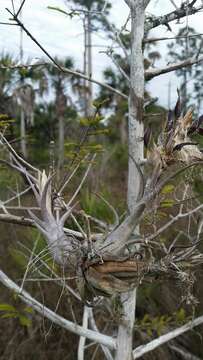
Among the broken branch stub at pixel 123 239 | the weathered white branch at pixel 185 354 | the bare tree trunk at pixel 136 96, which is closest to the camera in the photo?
the broken branch stub at pixel 123 239

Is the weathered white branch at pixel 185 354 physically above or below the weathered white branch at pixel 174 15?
below

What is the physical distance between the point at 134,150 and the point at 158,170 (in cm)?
57

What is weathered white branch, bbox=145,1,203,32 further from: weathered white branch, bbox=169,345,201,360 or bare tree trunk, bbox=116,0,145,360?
weathered white branch, bbox=169,345,201,360

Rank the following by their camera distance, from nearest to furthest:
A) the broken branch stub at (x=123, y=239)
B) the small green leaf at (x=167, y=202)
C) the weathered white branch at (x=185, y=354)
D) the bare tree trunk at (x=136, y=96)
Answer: the broken branch stub at (x=123, y=239)
the bare tree trunk at (x=136, y=96)
the small green leaf at (x=167, y=202)
the weathered white branch at (x=185, y=354)

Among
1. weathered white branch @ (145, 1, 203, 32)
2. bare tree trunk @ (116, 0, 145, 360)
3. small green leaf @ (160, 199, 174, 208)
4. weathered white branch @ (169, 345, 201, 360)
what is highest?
weathered white branch @ (145, 1, 203, 32)

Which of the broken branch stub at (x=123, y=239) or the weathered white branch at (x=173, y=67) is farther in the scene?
the weathered white branch at (x=173, y=67)

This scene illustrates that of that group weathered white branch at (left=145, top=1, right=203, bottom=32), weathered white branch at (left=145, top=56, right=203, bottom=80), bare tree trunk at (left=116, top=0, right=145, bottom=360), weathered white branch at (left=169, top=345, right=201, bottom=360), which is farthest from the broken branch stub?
weathered white branch at (left=169, top=345, right=201, bottom=360)

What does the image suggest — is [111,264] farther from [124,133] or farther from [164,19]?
[124,133]

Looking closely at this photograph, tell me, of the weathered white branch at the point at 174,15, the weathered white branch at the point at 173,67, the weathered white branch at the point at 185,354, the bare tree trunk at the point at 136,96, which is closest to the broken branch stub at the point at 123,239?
the bare tree trunk at the point at 136,96

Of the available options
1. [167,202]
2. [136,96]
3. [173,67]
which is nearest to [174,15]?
[173,67]

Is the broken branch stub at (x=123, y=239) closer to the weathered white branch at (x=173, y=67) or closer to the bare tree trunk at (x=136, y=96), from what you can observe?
the bare tree trunk at (x=136, y=96)

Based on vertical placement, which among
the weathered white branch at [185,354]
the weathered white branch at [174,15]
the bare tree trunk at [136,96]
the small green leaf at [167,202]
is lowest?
the weathered white branch at [185,354]

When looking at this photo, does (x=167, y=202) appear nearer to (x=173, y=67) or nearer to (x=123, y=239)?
(x=173, y=67)

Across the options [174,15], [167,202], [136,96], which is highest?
[174,15]
